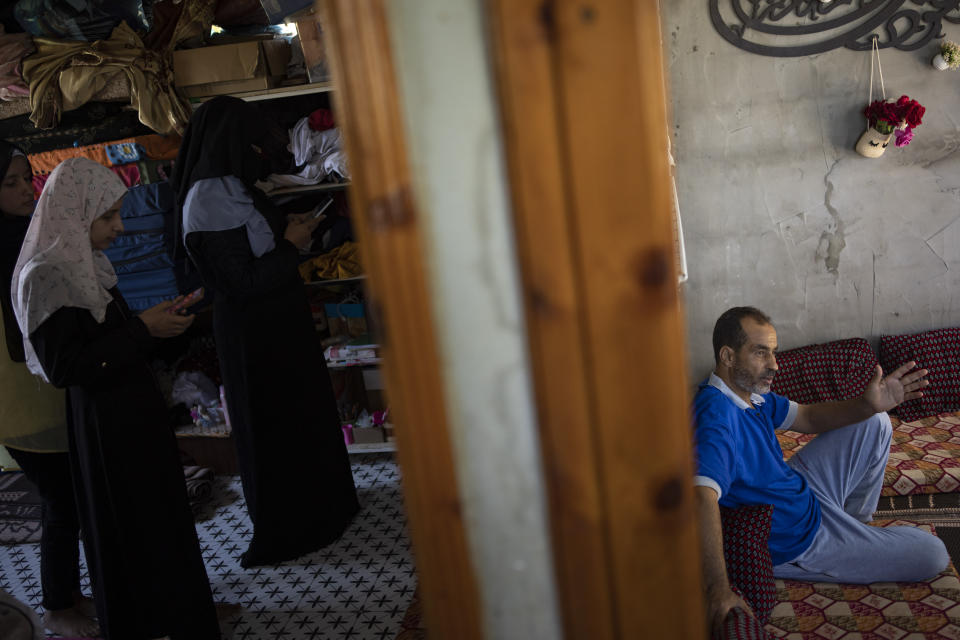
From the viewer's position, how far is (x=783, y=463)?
7.02 feet

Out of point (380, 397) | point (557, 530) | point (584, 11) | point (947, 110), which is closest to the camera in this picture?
point (584, 11)

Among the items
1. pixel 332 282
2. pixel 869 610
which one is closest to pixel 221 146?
pixel 332 282

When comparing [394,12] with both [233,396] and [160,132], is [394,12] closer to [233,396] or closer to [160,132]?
[233,396]

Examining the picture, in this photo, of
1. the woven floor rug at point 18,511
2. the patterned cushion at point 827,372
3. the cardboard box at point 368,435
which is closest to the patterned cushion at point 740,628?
the patterned cushion at point 827,372

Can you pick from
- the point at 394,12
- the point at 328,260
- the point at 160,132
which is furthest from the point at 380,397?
the point at 394,12

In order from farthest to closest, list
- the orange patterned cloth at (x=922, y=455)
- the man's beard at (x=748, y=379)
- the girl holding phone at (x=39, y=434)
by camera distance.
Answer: the orange patterned cloth at (x=922, y=455) < the girl holding phone at (x=39, y=434) < the man's beard at (x=748, y=379)

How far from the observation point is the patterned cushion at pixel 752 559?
1799 millimetres

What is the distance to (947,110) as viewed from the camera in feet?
10.3

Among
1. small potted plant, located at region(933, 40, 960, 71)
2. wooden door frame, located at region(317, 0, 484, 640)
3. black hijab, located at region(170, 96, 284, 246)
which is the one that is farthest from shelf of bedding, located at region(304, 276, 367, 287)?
wooden door frame, located at region(317, 0, 484, 640)

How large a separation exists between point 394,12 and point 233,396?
2.44m

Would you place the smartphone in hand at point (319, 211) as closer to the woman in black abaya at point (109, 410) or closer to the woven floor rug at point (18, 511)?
the woman in black abaya at point (109, 410)

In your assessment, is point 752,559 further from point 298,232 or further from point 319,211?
point 319,211

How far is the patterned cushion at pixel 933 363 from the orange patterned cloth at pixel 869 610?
1.31 meters

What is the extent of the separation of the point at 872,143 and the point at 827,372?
106 centimetres
